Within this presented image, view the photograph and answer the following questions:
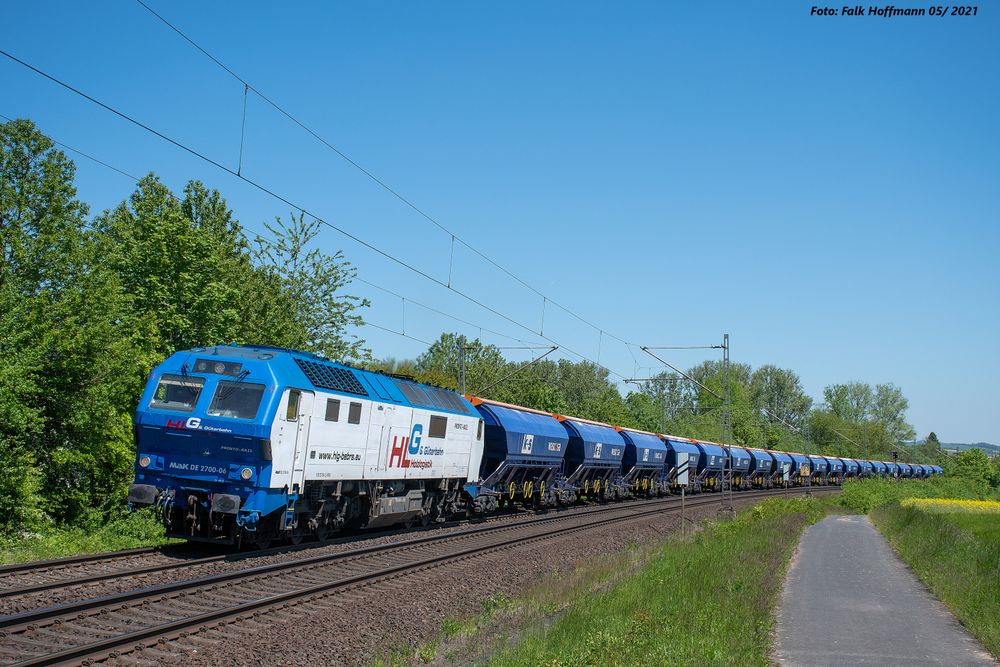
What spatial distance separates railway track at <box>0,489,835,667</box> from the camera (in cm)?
937

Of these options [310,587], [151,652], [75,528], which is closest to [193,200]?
[75,528]

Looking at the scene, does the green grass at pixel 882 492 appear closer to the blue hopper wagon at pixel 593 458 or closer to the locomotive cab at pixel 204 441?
the blue hopper wagon at pixel 593 458

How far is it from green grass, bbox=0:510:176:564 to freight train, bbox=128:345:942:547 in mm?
1444

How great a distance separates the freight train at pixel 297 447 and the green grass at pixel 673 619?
22.1 ft

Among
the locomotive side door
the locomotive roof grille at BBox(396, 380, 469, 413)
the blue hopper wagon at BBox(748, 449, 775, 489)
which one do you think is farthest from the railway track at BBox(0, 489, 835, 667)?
the blue hopper wagon at BBox(748, 449, 775, 489)

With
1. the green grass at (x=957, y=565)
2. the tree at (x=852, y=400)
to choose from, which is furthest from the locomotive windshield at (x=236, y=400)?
the tree at (x=852, y=400)

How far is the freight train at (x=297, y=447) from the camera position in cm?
1636

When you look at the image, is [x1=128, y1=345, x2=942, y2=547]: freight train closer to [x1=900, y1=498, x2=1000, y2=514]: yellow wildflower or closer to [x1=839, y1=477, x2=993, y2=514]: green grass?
[x1=839, y1=477, x2=993, y2=514]: green grass

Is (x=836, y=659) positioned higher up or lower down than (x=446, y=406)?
lower down

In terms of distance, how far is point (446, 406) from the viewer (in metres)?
25.4

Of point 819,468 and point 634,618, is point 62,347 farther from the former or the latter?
point 819,468

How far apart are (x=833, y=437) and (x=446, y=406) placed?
395 feet

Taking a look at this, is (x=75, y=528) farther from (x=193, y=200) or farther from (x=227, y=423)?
(x=193, y=200)

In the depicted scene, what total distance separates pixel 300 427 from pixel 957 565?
14.8 metres
